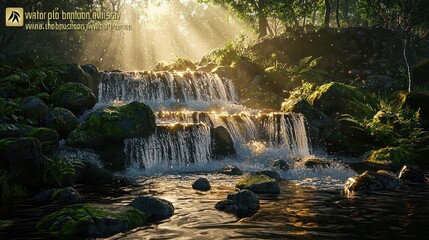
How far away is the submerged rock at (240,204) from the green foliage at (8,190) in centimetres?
488

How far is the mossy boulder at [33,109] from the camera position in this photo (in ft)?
51.5

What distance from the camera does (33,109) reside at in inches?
625

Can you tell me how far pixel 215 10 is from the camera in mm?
85938

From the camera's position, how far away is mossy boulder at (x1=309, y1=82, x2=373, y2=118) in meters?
21.0

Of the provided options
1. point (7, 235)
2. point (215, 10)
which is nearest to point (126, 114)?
point (7, 235)

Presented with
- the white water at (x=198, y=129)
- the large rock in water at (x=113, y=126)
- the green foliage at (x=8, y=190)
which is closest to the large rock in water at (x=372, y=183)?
the white water at (x=198, y=129)

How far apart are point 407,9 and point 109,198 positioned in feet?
57.3

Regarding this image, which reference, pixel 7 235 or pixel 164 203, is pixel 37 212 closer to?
pixel 7 235

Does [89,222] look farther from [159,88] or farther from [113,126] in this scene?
[159,88]

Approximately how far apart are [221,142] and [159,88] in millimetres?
8152

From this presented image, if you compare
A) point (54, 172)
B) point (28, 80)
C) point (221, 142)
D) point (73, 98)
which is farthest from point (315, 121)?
point (28, 80)

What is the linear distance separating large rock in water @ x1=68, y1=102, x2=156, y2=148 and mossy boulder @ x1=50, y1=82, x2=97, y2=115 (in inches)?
100

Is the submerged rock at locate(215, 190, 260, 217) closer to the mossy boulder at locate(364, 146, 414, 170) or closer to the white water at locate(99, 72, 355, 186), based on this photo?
the white water at locate(99, 72, 355, 186)

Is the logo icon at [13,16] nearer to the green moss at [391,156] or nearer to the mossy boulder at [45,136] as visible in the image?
the mossy boulder at [45,136]
